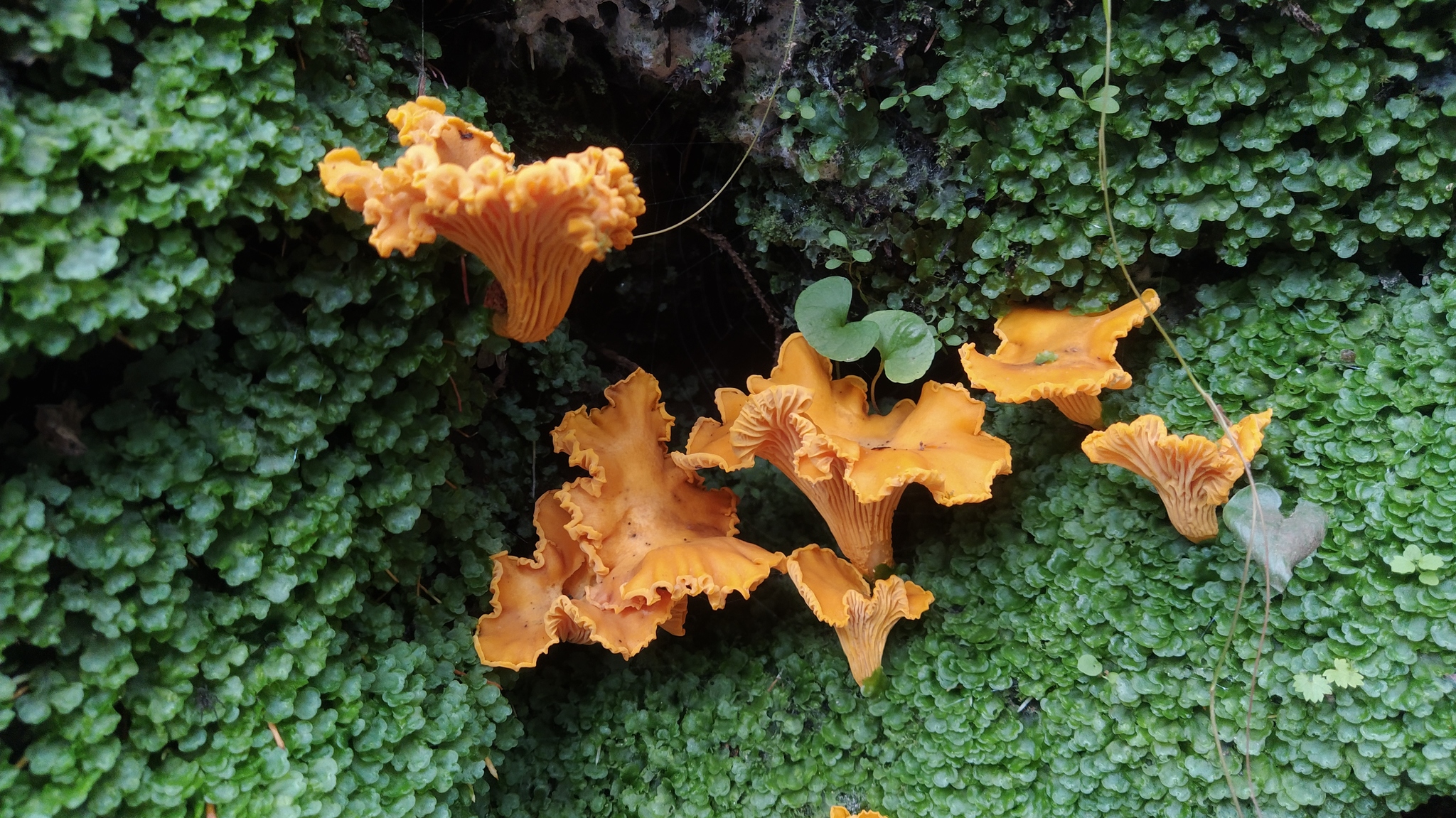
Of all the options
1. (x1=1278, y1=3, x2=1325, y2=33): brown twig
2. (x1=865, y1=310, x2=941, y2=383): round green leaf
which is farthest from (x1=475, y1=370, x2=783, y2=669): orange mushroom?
(x1=1278, y1=3, x2=1325, y2=33): brown twig

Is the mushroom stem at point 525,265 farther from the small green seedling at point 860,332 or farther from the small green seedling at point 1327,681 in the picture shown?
the small green seedling at point 1327,681

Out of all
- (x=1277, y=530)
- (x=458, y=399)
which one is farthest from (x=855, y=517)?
(x=458, y=399)

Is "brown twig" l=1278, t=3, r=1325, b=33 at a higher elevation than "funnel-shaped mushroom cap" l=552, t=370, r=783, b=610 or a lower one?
higher

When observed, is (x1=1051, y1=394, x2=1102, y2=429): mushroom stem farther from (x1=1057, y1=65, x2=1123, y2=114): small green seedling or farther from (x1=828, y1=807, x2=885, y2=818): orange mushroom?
(x1=828, y1=807, x2=885, y2=818): orange mushroom

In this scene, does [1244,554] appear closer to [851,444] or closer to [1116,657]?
[1116,657]

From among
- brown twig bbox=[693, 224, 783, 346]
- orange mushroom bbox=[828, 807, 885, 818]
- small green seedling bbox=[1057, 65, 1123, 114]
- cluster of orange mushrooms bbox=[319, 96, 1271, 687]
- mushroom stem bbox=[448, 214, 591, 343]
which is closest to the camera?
mushroom stem bbox=[448, 214, 591, 343]

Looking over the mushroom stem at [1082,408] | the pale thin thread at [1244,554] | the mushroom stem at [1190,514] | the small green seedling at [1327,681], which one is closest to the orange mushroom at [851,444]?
the mushroom stem at [1082,408]

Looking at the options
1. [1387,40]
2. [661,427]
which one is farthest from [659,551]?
[1387,40]

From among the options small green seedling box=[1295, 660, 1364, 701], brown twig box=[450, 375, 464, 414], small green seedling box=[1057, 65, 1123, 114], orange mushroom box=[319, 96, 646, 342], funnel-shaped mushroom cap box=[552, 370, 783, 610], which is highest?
small green seedling box=[1057, 65, 1123, 114]
